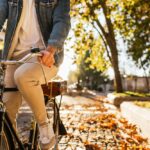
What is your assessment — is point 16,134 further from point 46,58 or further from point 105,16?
point 105,16

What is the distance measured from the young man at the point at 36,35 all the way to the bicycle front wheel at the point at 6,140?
35 cm

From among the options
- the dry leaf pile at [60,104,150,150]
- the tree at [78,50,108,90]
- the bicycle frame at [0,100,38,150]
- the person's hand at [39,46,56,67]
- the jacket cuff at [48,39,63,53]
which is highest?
the jacket cuff at [48,39,63,53]

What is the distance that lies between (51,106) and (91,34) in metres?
25.6

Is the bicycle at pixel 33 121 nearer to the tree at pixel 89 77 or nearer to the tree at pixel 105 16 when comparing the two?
the tree at pixel 105 16

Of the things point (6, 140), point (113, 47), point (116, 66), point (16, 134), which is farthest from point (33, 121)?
point (116, 66)

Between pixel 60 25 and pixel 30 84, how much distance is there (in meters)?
0.55

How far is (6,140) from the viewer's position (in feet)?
11.2

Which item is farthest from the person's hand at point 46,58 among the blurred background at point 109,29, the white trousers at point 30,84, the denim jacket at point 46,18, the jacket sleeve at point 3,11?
the blurred background at point 109,29

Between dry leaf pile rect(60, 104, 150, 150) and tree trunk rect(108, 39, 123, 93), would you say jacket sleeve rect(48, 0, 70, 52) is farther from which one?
tree trunk rect(108, 39, 123, 93)

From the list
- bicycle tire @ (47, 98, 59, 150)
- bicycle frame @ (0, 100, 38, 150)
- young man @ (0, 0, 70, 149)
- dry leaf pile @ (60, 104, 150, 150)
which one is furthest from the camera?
dry leaf pile @ (60, 104, 150, 150)

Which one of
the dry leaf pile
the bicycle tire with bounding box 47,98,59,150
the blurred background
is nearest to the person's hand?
the bicycle tire with bounding box 47,98,59,150

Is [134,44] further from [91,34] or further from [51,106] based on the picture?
[51,106]

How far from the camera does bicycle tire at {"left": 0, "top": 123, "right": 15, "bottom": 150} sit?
132 inches

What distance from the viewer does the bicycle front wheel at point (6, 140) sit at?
11.0 feet
